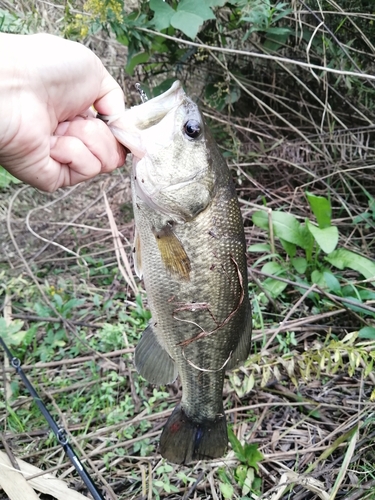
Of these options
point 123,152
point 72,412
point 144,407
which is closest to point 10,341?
point 72,412

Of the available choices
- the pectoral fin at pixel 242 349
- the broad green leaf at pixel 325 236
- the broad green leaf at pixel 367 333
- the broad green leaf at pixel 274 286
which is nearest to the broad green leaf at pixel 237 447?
the pectoral fin at pixel 242 349

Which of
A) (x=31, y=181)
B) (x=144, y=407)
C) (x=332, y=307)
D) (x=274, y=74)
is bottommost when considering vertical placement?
(x=144, y=407)

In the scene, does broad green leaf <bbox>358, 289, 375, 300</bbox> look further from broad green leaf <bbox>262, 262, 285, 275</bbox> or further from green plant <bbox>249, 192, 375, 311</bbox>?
broad green leaf <bbox>262, 262, 285, 275</bbox>

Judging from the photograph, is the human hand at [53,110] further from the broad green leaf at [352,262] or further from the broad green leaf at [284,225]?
the broad green leaf at [352,262]

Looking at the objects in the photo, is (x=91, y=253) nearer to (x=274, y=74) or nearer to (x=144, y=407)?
(x=144, y=407)

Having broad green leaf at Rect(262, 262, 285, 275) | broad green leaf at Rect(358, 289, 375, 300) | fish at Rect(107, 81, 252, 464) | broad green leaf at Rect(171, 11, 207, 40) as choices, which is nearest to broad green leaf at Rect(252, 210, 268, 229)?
broad green leaf at Rect(262, 262, 285, 275)

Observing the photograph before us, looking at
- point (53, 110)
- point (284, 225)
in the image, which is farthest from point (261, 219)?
point (53, 110)

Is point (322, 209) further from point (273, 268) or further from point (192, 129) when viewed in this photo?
point (192, 129)
